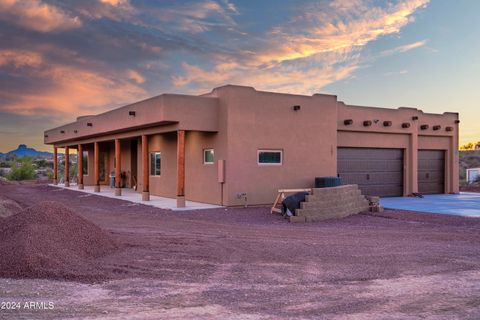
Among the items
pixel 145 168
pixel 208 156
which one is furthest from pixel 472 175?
pixel 145 168

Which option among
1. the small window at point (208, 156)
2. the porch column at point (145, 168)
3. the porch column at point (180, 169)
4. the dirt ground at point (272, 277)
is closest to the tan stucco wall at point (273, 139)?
the small window at point (208, 156)

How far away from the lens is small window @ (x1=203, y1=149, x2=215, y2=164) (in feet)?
61.2

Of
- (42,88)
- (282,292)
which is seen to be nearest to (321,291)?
(282,292)

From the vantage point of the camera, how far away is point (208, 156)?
19.0 meters

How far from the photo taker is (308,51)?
868 inches

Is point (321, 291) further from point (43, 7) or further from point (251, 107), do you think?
point (43, 7)

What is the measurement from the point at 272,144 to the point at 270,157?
563 mm

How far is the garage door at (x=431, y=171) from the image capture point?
25277mm

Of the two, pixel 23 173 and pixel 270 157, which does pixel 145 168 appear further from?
pixel 23 173

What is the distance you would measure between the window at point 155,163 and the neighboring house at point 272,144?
6 cm

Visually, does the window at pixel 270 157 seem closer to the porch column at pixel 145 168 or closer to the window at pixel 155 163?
the porch column at pixel 145 168

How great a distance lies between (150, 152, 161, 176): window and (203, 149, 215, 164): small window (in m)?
5.32

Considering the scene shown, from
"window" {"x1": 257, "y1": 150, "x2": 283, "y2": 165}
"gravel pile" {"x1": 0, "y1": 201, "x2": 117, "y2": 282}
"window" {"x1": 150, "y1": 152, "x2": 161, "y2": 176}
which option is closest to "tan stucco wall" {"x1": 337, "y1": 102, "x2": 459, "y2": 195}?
"window" {"x1": 257, "y1": 150, "x2": 283, "y2": 165}

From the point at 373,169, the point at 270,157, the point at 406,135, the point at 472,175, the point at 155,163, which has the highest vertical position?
the point at 406,135
